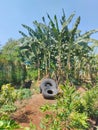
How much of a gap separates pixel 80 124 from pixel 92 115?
4818 millimetres

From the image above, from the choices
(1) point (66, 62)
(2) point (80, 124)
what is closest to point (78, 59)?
(1) point (66, 62)

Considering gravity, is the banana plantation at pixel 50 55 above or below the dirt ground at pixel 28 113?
above

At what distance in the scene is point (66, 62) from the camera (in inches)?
976

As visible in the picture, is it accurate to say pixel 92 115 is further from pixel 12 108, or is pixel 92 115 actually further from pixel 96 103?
pixel 12 108

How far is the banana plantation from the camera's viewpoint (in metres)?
22.5

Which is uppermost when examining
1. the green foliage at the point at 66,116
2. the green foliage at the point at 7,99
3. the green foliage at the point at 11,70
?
the green foliage at the point at 11,70

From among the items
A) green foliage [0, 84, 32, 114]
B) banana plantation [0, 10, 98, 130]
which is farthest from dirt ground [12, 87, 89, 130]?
banana plantation [0, 10, 98, 130]

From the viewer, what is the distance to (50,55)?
2430 centimetres

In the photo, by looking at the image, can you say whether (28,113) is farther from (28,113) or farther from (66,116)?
(66,116)

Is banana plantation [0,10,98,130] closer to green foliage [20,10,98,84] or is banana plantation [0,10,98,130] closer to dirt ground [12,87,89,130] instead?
green foliage [20,10,98,84]

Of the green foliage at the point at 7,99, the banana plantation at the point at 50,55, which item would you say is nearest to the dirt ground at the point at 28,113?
the green foliage at the point at 7,99

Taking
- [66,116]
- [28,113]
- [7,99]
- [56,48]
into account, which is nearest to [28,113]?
[28,113]

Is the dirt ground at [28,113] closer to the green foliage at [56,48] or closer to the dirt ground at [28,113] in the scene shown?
the dirt ground at [28,113]

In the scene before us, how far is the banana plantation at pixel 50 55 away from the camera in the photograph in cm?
2250
